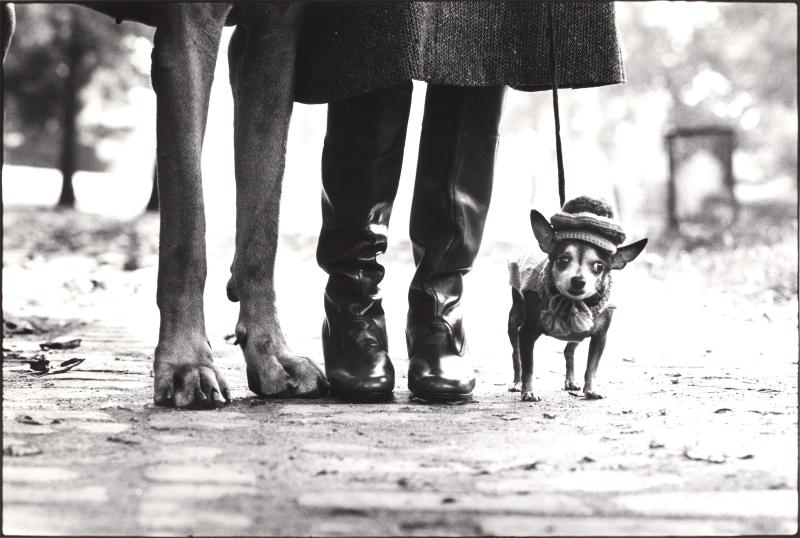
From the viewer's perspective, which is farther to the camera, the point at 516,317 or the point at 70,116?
the point at 70,116

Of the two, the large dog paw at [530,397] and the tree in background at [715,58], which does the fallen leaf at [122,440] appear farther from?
the tree in background at [715,58]

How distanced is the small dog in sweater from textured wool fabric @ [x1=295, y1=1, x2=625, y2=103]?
0.54 metres

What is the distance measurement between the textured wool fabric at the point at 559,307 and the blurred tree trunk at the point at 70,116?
1753cm

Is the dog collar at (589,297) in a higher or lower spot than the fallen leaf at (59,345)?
higher

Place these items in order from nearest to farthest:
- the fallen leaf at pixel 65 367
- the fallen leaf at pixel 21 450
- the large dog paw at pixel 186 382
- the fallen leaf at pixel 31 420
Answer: the fallen leaf at pixel 21 450 < the fallen leaf at pixel 31 420 < the large dog paw at pixel 186 382 < the fallen leaf at pixel 65 367

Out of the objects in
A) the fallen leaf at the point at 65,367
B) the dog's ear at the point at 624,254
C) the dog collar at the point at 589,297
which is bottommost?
the fallen leaf at the point at 65,367

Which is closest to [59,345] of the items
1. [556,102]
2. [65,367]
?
[65,367]

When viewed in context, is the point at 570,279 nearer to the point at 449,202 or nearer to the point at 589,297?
the point at 589,297

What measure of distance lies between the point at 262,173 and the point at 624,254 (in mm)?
1045

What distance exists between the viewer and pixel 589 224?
250 centimetres

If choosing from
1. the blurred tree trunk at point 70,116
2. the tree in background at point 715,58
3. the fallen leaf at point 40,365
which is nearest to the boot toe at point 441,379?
the fallen leaf at point 40,365

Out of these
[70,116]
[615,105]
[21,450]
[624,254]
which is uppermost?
[615,105]

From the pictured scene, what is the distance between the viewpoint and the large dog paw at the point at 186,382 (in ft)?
8.16

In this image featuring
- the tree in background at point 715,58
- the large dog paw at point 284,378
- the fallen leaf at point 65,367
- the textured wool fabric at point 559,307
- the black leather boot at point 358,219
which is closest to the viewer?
the textured wool fabric at point 559,307
